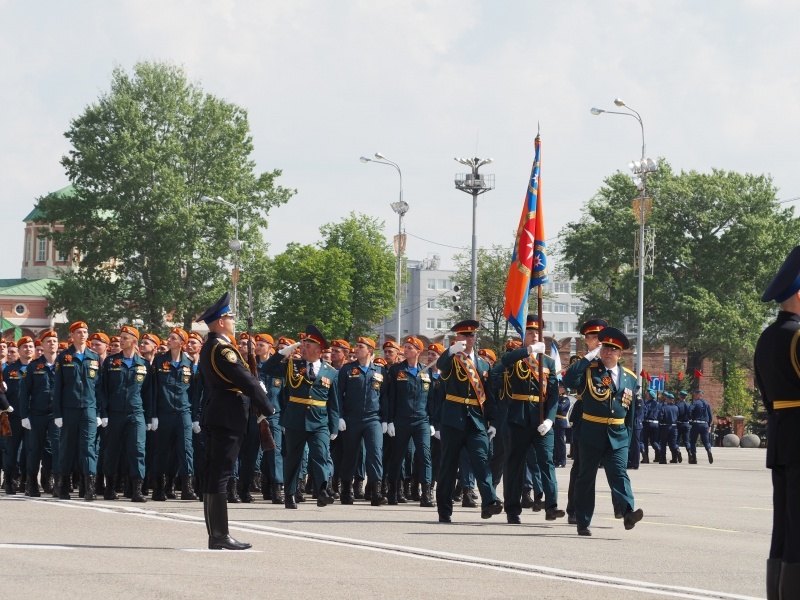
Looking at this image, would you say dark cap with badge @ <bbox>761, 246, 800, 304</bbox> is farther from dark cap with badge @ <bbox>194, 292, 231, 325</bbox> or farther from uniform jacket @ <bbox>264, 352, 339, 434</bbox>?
uniform jacket @ <bbox>264, 352, 339, 434</bbox>

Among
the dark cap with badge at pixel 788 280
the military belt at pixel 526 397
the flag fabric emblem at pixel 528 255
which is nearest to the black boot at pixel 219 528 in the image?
the military belt at pixel 526 397

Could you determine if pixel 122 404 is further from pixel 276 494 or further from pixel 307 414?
pixel 307 414

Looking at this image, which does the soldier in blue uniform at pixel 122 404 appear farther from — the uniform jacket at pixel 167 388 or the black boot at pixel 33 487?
the black boot at pixel 33 487

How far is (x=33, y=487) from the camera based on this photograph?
1705cm

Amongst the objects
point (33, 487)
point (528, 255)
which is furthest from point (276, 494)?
point (528, 255)

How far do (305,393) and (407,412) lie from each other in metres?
1.99

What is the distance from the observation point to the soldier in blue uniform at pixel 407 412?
17297mm

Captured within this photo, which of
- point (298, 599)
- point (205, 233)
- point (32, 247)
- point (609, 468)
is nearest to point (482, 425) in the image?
point (609, 468)

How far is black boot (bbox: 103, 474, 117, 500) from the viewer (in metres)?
16.7

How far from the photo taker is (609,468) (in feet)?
42.9

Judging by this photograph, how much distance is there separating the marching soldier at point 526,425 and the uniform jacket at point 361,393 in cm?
289

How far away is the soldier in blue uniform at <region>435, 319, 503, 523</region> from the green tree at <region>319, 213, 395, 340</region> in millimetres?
71886

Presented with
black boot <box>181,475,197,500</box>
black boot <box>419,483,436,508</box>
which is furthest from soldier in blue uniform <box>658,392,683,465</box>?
black boot <box>181,475,197,500</box>

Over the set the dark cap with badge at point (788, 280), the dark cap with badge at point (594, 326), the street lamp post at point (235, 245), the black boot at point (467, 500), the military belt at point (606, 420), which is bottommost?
the black boot at point (467, 500)
